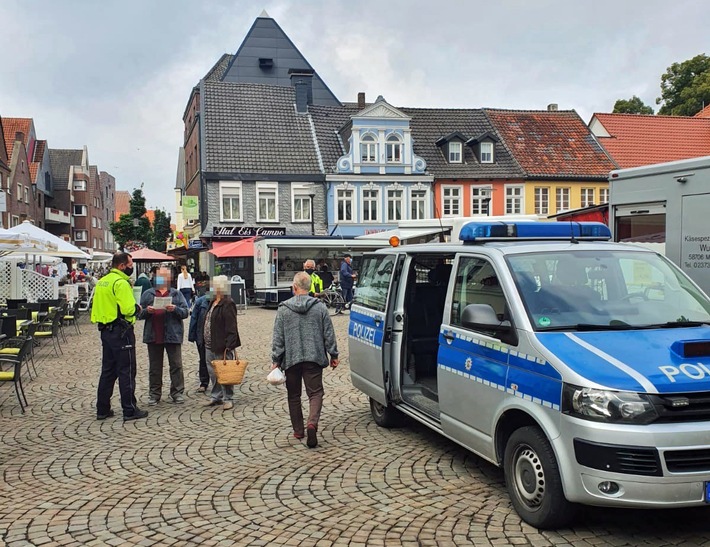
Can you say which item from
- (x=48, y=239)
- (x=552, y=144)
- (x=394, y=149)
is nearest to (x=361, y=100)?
(x=394, y=149)

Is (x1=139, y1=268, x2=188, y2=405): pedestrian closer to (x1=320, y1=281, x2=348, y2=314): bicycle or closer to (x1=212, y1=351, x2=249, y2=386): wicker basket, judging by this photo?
(x1=212, y1=351, x2=249, y2=386): wicker basket

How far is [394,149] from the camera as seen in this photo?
3638 centimetres

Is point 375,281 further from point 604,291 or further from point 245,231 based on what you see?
point 245,231

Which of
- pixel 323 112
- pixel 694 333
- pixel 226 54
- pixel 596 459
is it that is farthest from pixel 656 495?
pixel 226 54

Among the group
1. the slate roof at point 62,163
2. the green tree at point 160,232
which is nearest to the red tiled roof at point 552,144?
the green tree at point 160,232

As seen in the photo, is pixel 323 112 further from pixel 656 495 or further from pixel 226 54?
pixel 656 495

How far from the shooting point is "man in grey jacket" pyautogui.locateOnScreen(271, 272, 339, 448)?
20.9ft

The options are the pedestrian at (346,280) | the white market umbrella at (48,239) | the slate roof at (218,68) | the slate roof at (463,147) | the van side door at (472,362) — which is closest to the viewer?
the van side door at (472,362)

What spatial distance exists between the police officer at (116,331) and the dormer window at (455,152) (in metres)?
31.7

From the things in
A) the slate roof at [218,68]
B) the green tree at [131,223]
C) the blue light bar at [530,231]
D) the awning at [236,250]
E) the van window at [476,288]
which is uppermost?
the slate roof at [218,68]

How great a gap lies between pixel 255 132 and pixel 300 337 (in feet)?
104

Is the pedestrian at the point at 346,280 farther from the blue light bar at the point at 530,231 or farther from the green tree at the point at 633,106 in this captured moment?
the green tree at the point at 633,106

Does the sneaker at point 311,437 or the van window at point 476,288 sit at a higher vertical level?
the van window at point 476,288

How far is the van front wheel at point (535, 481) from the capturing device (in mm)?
4137
